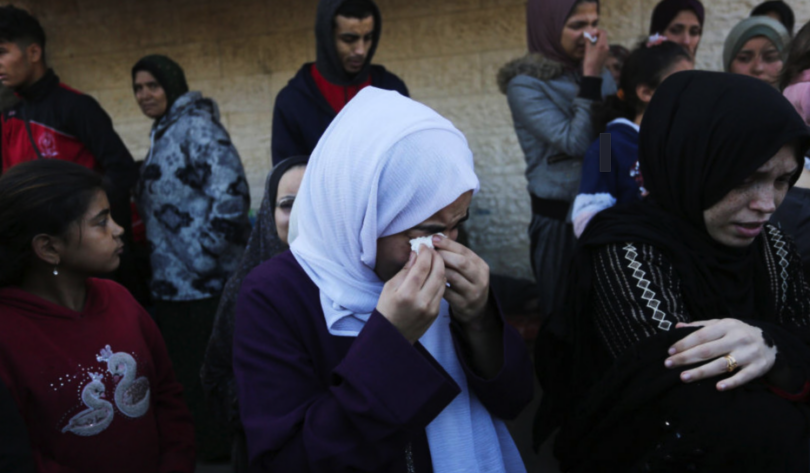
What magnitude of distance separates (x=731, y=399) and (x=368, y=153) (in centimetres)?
93

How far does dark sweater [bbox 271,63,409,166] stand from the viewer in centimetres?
361

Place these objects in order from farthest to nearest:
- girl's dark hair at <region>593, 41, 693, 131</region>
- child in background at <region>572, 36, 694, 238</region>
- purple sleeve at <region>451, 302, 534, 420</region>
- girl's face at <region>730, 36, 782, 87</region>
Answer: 1. girl's face at <region>730, 36, 782, 87</region>
2. girl's dark hair at <region>593, 41, 693, 131</region>
3. child in background at <region>572, 36, 694, 238</region>
4. purple sleeve at <region>451, 302, 534, 420</region>

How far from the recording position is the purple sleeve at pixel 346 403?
1376 millimetres

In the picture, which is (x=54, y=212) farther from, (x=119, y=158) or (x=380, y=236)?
(x=119, y=158)

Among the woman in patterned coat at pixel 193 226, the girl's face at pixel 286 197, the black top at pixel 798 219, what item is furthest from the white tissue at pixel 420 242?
the woman in patterned coat at pixel 193 226

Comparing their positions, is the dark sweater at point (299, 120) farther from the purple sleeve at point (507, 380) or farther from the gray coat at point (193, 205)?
the purple sleeve at point (507, 380)

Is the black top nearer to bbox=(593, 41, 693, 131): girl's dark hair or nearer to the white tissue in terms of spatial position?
bbox=(593, 41, 693, 131): girl's dark hair

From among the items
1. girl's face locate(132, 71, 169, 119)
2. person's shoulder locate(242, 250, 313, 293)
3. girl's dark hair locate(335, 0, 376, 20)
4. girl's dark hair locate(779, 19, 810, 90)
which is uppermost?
girl's dark hair locate(335, 0, 376, 20)

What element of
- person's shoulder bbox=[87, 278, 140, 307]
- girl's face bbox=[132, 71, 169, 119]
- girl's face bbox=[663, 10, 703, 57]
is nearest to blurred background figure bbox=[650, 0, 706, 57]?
girl's face bbox=[663, 10, 703, 57]

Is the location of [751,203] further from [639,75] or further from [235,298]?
[235,298]

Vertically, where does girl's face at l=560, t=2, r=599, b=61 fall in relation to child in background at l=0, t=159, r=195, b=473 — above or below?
above

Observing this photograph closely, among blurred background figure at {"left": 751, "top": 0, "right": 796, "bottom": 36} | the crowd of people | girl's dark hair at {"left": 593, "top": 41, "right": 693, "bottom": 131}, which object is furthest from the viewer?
blurred background figure at {"left": 751, "top": 0, "right": 796, "bottom": 36}

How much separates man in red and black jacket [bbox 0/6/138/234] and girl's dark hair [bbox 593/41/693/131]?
98.2 inches

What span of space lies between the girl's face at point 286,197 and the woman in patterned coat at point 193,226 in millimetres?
1039
